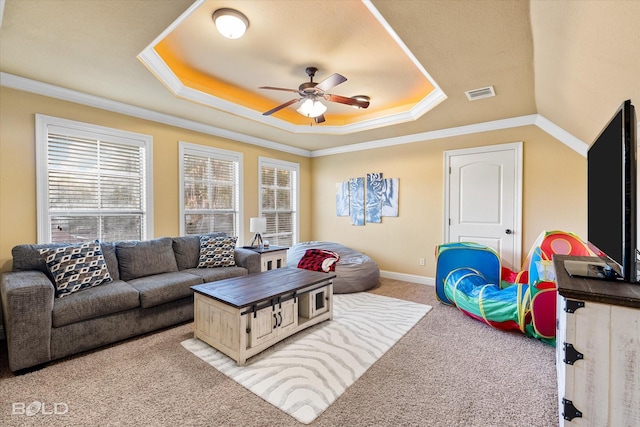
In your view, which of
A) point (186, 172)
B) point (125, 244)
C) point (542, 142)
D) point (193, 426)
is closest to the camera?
point (193, 426)

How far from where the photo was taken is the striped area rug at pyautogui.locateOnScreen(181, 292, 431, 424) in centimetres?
186

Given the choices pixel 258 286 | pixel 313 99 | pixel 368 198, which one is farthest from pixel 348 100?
pixel 368 198

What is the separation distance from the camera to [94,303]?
2.38 meters

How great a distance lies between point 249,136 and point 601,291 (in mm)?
4600

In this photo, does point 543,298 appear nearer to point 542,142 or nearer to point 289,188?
point 542,142

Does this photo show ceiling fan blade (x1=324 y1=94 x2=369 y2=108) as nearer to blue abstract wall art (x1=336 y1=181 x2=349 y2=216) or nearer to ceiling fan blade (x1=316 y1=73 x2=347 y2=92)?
ceiling fan blade (x1=316 y1=73 x2=347 y2=92)

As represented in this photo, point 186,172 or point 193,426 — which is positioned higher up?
point 186,172

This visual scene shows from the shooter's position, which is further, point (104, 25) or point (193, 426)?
point (104, 25)

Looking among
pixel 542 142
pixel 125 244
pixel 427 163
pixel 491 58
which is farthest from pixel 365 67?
pixel 125 244

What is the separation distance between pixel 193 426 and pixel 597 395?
205 cm

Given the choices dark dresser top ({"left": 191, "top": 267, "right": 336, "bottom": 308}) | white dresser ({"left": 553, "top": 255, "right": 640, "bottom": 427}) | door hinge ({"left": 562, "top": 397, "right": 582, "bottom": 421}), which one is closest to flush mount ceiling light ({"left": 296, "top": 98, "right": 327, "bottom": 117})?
dark dresser top ({"left": 191, "top": 267, "right": 336, "bottom": 308})

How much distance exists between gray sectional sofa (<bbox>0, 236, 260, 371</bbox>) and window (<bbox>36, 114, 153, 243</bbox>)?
0.41 m

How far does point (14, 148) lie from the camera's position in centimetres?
276

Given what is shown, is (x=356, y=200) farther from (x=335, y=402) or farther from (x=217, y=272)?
(x=335, y=402)
